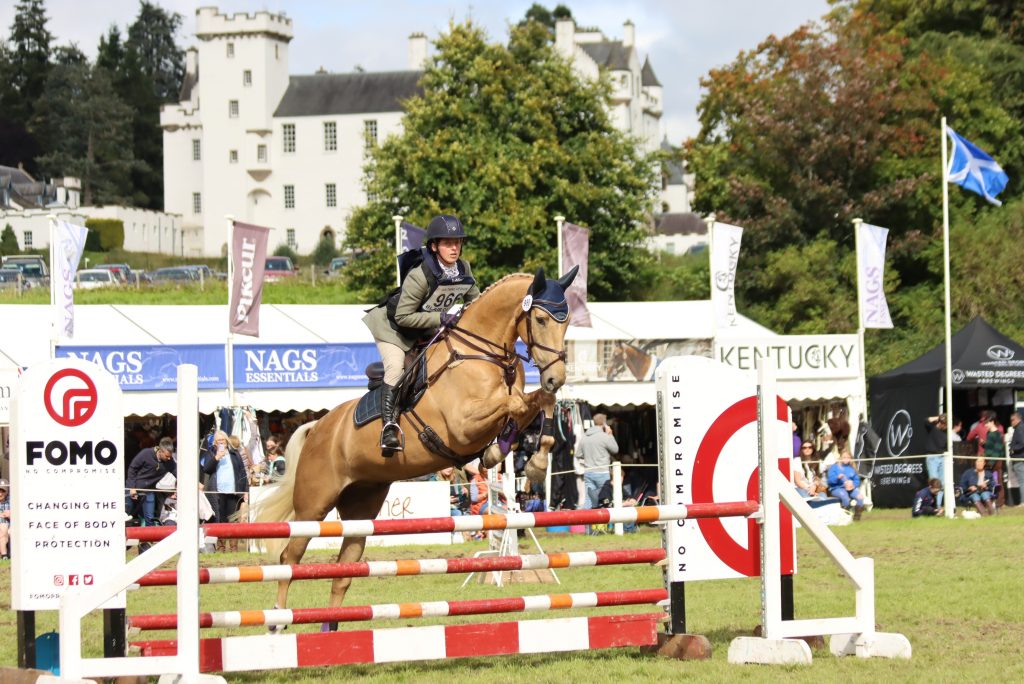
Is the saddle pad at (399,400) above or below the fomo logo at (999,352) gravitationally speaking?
below

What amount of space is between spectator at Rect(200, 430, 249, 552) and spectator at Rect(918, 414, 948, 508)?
31.1 feet

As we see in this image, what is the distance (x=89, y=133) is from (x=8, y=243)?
22.0m

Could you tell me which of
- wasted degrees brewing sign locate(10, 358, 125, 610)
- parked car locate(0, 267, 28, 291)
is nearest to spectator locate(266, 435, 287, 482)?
wasted degrees brewing sign locate(10, 358, 125, 610)

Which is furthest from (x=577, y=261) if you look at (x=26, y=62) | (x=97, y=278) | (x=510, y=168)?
(x=26, y=62)

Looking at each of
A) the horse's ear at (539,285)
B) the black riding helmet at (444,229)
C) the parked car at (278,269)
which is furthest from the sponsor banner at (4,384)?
the parked car at (278,269)

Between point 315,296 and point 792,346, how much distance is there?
28.1 metres

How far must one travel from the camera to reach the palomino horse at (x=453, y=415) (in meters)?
7.87

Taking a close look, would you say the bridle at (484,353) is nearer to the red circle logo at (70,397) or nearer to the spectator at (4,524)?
the red circle logo at (70,397)

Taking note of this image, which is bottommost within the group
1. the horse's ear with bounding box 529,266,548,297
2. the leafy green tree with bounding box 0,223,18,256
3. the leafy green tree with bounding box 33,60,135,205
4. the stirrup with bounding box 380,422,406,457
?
the stirrup with bounding box 380,422,406,457

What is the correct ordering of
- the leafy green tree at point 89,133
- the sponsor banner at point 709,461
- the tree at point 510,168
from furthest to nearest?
the leafy green tree at point 89,133 < the tree at point 510,168 < the sponsor banner at point 709,461

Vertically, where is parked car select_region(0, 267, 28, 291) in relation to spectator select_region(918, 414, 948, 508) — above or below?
above

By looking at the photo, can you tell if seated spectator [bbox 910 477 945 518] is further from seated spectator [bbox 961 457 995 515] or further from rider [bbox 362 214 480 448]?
rider [bbox 362 214 480 448]

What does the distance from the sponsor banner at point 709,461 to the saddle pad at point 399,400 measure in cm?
162

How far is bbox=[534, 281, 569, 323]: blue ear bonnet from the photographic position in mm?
7859
